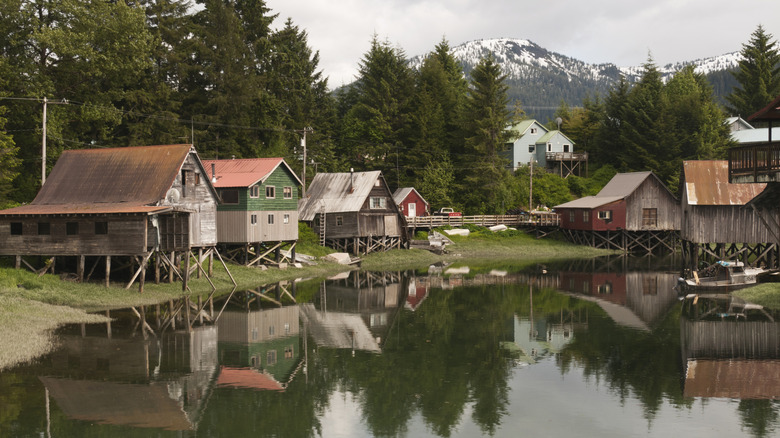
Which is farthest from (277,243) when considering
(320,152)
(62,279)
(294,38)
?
(294,38)

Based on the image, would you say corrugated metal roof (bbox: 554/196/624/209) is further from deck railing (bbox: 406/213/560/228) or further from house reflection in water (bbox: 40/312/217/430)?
house reflection in water (bbox: 40/312/217/430)

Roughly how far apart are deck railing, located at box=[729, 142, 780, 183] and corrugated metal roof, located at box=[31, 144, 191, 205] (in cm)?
2746

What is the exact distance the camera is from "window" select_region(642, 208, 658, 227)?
66406 millimetres

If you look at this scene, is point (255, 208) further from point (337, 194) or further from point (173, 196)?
point (337, 194)

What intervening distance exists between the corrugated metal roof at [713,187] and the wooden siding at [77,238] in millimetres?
32117

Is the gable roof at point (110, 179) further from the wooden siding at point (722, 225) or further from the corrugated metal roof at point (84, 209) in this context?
the wooden siding at point (722, 225)

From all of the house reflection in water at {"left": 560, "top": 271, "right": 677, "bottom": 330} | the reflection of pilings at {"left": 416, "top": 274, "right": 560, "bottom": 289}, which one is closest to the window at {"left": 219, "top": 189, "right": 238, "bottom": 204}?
the reflection of pilings at {"left": 416, "top": 274, "right": 560, "bottom": 289}

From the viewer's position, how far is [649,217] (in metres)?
66.6

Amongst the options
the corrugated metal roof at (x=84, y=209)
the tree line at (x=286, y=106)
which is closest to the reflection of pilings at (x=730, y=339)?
the corrugated metal roof at (x=84, y=209)

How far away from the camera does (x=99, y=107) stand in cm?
4856

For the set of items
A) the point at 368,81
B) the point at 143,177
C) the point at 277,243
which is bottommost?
the point at 277,243

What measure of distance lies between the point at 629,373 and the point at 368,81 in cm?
6850

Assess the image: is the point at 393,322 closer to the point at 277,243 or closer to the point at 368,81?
the point at 277,243

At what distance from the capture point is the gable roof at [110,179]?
37.2 metres
